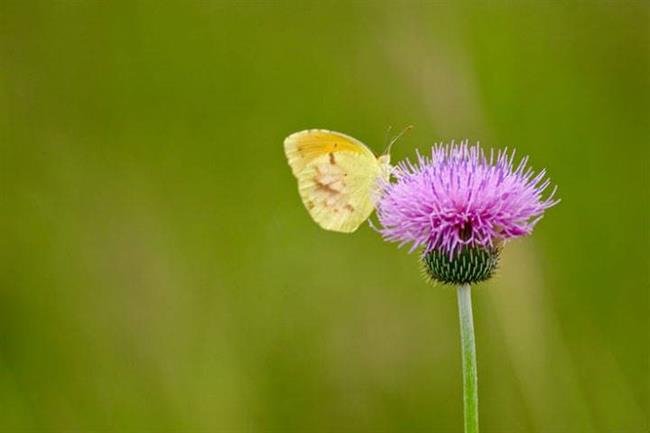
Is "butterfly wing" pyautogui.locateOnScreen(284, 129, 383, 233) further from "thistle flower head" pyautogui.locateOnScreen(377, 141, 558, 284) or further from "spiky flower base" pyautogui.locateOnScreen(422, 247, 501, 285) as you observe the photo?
"spiky flower base" pyautogui.locateOnScreen(422, 247, 501, 285)

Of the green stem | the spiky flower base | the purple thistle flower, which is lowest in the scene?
the green stem

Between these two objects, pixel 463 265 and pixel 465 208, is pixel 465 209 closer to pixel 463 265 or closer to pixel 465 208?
pixel 465 208

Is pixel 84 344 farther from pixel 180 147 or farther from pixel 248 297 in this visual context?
pixel 180 147

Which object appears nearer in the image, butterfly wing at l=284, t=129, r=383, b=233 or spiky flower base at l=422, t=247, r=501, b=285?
spiky flower base at l=422, t=247, r=501, b=285

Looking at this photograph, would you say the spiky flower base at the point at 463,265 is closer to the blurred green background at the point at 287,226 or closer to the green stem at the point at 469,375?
the green stem at the point at 469,375

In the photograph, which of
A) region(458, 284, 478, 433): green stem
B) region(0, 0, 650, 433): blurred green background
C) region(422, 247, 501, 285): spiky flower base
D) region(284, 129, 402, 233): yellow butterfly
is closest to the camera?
region(458, 284, 478, 433): green stem

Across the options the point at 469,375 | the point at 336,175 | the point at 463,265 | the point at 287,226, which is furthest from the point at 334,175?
the point at 287,226

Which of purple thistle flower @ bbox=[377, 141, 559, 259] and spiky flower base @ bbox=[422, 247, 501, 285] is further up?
purple thistle flower @ bbox=[377, 141, 559, 259]

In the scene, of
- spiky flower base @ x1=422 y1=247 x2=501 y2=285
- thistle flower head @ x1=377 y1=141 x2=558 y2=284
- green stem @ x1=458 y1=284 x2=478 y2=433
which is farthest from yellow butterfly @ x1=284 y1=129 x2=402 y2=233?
green stem @ x1=458 y1=284 x2=478 y2=433
